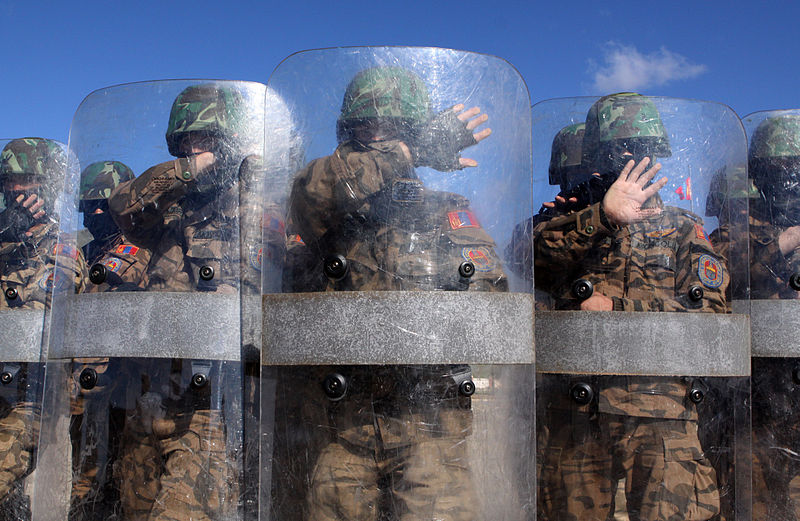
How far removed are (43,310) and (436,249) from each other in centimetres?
266

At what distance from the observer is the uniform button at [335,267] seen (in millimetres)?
2775

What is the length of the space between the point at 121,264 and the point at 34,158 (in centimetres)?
185

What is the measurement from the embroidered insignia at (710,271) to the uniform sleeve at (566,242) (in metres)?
0.41

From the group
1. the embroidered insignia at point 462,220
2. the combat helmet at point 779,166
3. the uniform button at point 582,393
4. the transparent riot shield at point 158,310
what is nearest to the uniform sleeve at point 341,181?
the embroidered insignia at point 462,220

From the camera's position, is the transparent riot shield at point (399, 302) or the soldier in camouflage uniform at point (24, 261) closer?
the transparent riot shield at point (399, 302)

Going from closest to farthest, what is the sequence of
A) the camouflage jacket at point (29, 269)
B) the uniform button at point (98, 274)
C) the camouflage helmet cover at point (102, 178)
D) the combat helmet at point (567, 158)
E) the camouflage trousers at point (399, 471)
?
the camouflage trousers at point (399, 471)
the uniform button at point (98, 274)
the camouflage helmet cover at point (102, 178)
the combat helmet at point (567, 158)
the camouflage jacket at point (29, 269)

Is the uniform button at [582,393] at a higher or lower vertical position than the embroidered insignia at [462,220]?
lower

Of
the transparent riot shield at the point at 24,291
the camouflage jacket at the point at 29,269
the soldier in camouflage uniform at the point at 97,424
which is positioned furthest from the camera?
the camouflage jacket at the point at 29,269

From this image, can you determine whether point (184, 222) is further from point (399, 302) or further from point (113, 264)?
point (399, 302)

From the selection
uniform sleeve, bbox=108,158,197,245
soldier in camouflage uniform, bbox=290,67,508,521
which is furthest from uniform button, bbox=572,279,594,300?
uniform sleeve, bbox=108,158,197,245

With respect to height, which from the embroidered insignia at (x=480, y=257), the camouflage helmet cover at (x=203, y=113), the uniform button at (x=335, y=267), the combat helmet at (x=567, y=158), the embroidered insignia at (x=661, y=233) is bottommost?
the uniform button at (x=335, y=267)

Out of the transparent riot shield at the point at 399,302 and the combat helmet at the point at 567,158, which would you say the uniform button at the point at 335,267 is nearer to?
the transparent riot shield at the point at 399,302

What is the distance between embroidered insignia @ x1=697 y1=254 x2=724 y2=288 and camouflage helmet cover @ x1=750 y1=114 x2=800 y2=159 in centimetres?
113

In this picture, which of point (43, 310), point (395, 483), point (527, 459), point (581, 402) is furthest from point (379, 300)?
point (43, 310)
